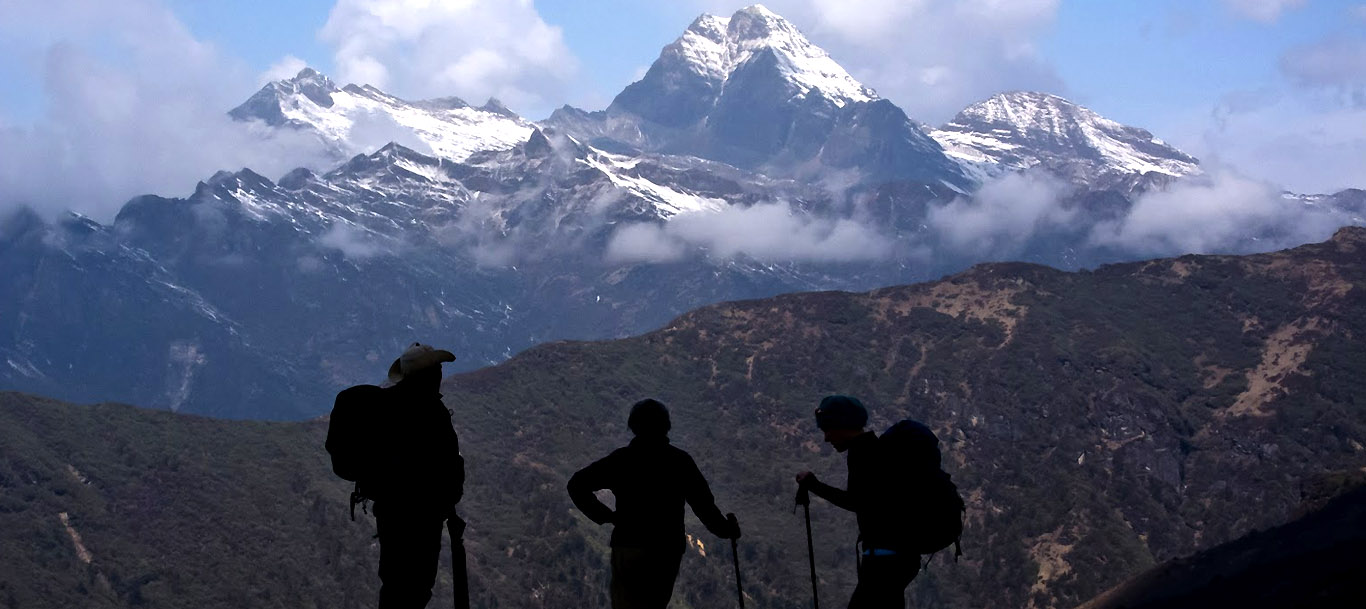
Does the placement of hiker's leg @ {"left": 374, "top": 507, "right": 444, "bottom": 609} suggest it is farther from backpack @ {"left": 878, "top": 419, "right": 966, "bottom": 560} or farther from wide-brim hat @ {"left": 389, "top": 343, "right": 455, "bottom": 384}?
backpack @ {"left": 878, "top": 419, "right": 966, "bottom": 560}

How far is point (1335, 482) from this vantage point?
82.8 meters

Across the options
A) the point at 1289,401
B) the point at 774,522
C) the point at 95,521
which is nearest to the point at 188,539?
the point at 95,521

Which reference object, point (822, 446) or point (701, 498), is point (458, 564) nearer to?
point (701, 498)

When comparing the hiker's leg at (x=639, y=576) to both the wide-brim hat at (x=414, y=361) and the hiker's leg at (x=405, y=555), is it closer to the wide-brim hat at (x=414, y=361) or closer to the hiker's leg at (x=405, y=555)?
the hiker's leg at (x=405, y=555)

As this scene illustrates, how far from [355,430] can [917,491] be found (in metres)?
4.64

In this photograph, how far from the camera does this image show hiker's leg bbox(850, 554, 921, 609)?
42.2 feet

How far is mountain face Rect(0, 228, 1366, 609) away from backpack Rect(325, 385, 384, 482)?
82.4m

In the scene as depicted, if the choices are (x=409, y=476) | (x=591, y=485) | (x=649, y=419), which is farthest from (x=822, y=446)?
(x=409, y=476)

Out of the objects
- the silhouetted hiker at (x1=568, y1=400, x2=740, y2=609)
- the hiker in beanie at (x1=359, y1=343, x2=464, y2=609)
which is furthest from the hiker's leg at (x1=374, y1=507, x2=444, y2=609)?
the silhouetted hiker at (x1=568, y1=400, x2=740, y2=609)

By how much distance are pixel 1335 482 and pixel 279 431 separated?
264ft

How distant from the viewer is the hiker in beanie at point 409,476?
13109 mm

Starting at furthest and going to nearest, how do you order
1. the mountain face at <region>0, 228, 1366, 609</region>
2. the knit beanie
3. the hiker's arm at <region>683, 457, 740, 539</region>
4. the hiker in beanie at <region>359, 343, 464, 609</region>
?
the mountain face at <region>0, 228, 1366, 609</region> → the hiker's arm at <region>683, 457, 740, 539</region> → the knit beanie → the hiker in beanie at <region>359, 343, 464, 609</region>

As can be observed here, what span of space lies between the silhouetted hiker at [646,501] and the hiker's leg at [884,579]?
1.19 meters

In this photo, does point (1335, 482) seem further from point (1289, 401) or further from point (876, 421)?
point (876, 421)
